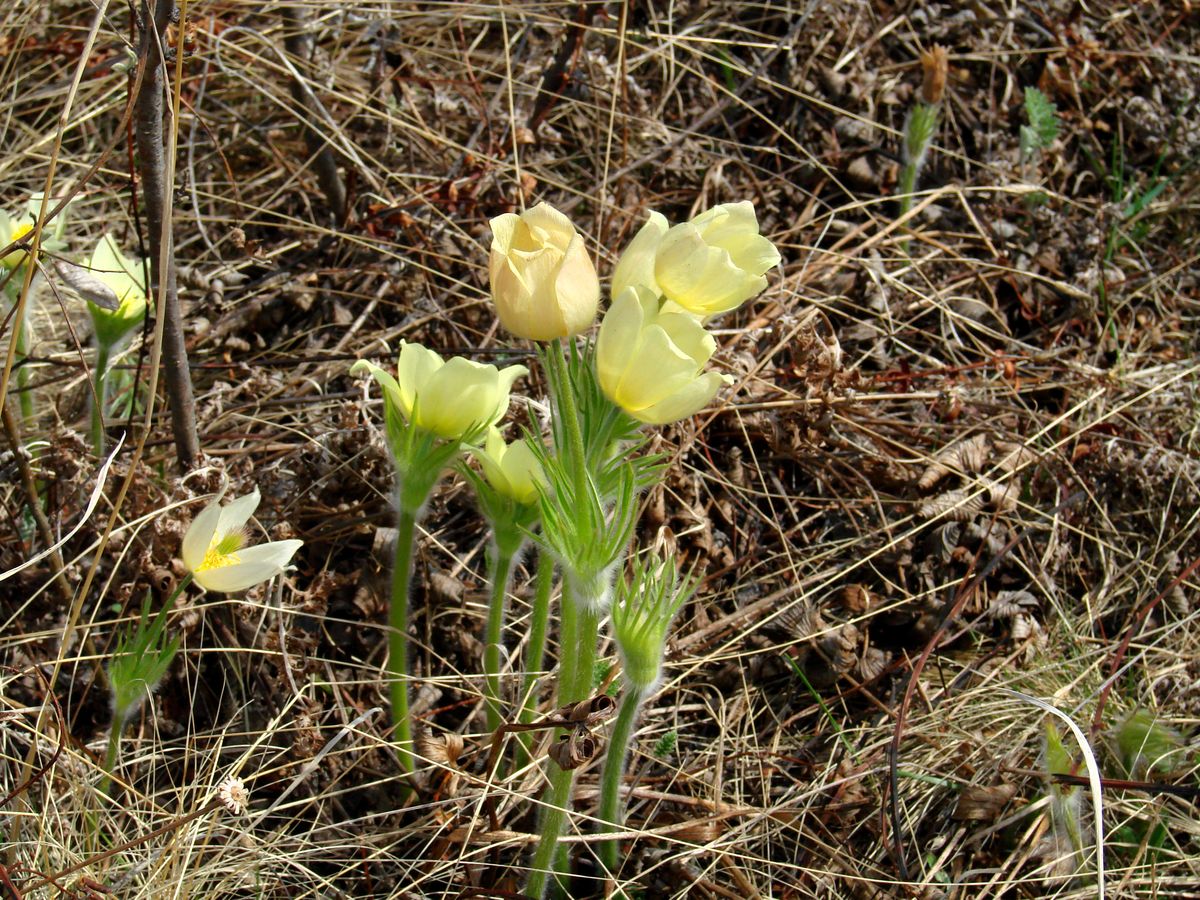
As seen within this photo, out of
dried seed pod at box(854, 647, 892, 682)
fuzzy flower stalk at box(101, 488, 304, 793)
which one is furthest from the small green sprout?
dried seed pod at box(854, 647, 892, 682)

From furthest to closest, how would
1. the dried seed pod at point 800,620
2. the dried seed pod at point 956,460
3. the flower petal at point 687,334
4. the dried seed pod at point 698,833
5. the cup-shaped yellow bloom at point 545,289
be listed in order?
1. the dried seed pod at point 956,460
2. the dried seed pod at point 800,620
3. the dried seed pod at point 698,833
4. the flower petal at point 687,334
5. the cup-shaped yellow bloom at point 545,289

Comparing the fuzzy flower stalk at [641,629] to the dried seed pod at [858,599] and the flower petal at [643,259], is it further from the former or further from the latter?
the dried seed pod at [858,599]

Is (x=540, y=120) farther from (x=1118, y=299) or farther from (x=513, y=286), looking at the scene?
(x=513, y=286)

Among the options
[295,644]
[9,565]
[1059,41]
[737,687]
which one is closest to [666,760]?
[737,687]

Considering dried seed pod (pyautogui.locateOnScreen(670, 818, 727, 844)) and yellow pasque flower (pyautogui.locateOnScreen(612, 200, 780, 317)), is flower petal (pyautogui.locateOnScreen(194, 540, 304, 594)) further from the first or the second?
dried seed pod (pyautogui.locateOnScreen(670, 818, 727, 844))

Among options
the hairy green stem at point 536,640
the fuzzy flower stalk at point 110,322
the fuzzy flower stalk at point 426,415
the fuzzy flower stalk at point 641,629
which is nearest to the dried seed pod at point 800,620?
the hairy green stem at point 536,640
